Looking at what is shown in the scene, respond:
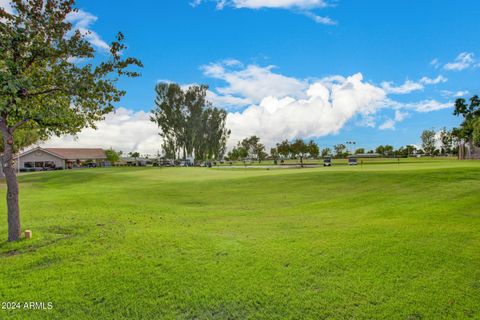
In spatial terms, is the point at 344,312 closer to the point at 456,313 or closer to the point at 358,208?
the point at 456,313

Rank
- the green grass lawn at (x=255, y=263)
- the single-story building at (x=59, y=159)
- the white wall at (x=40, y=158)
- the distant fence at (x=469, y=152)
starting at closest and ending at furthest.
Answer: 1. the green grass lawn at (x=255, y=263)
2. the distant fence at (x=469, y=152)
3. the white wall at (x=40, y=158)
4. the single-story building at (x=59, y=159)

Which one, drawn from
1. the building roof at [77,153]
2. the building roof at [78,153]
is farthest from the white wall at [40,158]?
the building roof at [78,153]

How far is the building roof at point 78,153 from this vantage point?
89.6 m

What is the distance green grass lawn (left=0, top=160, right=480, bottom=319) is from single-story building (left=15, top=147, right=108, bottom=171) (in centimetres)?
7978

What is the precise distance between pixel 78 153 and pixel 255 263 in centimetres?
9997

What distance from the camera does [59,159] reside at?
86.1 meters

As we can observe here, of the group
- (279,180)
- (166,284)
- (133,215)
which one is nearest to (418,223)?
(166,284)

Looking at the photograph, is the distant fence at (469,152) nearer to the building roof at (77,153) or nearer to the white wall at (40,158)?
the building roof at (77,153)

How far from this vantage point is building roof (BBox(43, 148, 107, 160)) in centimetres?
8956

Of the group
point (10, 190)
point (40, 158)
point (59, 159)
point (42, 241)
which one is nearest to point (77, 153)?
point (59, 159)

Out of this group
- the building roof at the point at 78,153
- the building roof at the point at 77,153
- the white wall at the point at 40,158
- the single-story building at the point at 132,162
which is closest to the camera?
the white wall at the point at 40,158

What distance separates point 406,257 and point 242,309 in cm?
421

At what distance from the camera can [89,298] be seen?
591 cm

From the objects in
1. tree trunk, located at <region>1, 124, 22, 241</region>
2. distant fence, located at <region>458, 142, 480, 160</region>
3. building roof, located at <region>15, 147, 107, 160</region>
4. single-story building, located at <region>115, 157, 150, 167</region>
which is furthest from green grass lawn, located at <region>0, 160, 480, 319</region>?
single-story building, located at <region>115, 157, 150, 167</region>
